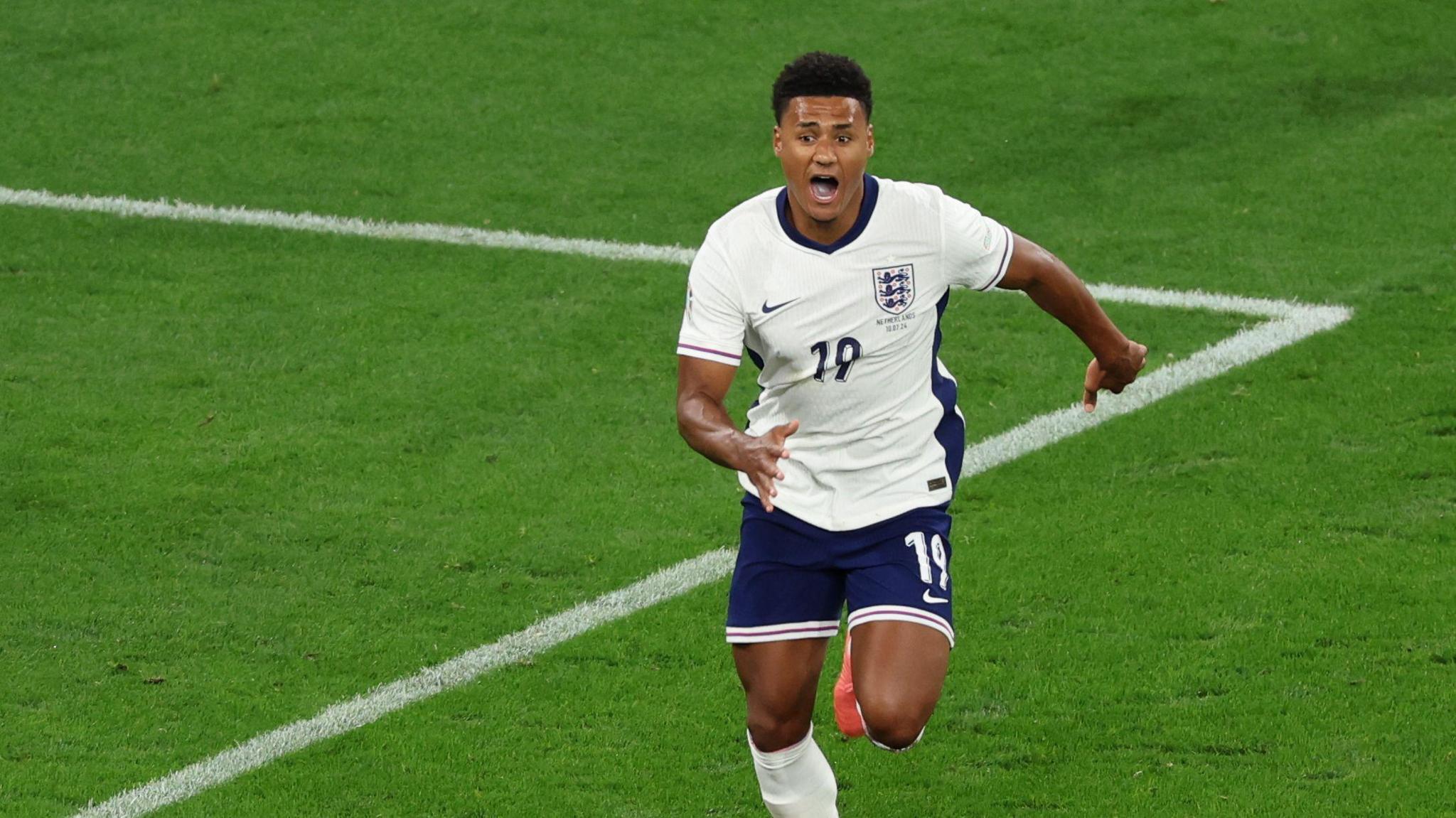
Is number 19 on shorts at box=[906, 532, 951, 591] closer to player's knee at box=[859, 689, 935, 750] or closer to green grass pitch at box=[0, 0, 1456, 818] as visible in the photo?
player's knee at box=[859, 689, 935, 750]

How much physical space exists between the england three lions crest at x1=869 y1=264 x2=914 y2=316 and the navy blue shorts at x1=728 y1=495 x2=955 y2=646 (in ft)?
1.63

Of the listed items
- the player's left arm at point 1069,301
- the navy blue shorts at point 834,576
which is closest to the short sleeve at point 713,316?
the navy blue shorts at point 834,576

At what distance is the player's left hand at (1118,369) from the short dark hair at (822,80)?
94 centimetres

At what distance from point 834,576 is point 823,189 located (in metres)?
0.95

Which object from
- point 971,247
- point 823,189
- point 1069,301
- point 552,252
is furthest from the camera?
point 552,252

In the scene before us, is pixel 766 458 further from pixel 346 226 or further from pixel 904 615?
pixel 346 226

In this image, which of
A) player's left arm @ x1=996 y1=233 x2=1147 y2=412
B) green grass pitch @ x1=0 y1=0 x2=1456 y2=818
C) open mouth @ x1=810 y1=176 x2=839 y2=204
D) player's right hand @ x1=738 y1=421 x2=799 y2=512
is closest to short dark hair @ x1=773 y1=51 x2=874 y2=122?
open mouth @ x1=810 y1=176 x2=839 y2=204

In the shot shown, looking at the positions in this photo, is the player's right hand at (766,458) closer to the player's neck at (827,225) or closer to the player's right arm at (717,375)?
the player's right arm at (717,375)

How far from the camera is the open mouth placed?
→ 4.88 meters

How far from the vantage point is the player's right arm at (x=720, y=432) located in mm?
4422

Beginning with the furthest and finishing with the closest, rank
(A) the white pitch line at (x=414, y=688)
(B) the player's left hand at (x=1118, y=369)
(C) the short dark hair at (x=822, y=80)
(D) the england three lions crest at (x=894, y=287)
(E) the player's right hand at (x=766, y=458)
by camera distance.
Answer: (A) the white pitch line at (x=414, y=688), (B) the player's left hand at (x=1118, y=369), (D) the england three lions crest at (x=894, y=287), (C) the short dark hair at (x=822, y=80), (E) the player's right hand at (x=766, y=458)

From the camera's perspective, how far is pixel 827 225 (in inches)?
196

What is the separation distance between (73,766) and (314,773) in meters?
0.66

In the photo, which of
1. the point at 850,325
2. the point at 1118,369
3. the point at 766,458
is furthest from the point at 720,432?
the point at 1118,369
